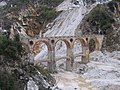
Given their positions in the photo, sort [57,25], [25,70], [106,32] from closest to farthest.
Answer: [25,70] < [106,32] < [57,25]

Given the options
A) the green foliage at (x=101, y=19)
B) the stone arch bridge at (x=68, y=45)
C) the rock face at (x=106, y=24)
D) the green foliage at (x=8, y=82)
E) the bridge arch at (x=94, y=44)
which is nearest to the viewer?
the green foliage at (x=8, y=82)

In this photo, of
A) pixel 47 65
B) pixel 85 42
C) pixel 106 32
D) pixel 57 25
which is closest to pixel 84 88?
pixel 47 65

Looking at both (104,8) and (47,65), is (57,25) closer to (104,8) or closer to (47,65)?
(104,8)

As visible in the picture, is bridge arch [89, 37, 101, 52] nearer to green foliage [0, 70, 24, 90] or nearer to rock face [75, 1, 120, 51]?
rock face [75, 1, 120, 51]

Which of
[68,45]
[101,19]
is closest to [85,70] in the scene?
[68,45]

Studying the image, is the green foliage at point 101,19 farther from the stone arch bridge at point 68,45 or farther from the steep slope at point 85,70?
the stone arch bridge at point 68,45

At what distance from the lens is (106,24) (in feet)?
296

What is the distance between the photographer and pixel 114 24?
8994 cm

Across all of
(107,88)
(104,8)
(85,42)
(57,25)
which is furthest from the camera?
(57,25)

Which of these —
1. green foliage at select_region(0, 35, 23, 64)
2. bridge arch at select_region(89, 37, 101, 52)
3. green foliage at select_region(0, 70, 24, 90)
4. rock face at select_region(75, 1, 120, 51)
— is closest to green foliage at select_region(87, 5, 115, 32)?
rock face at select_region(75, 1, 120, 51)

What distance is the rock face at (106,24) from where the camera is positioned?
8625 cm

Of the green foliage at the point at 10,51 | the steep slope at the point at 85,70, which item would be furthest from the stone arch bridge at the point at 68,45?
the green foliage at the point at 10,51

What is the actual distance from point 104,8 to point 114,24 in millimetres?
6801

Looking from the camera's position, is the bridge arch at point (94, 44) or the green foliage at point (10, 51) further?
the bridge arch at point (94, 44)
